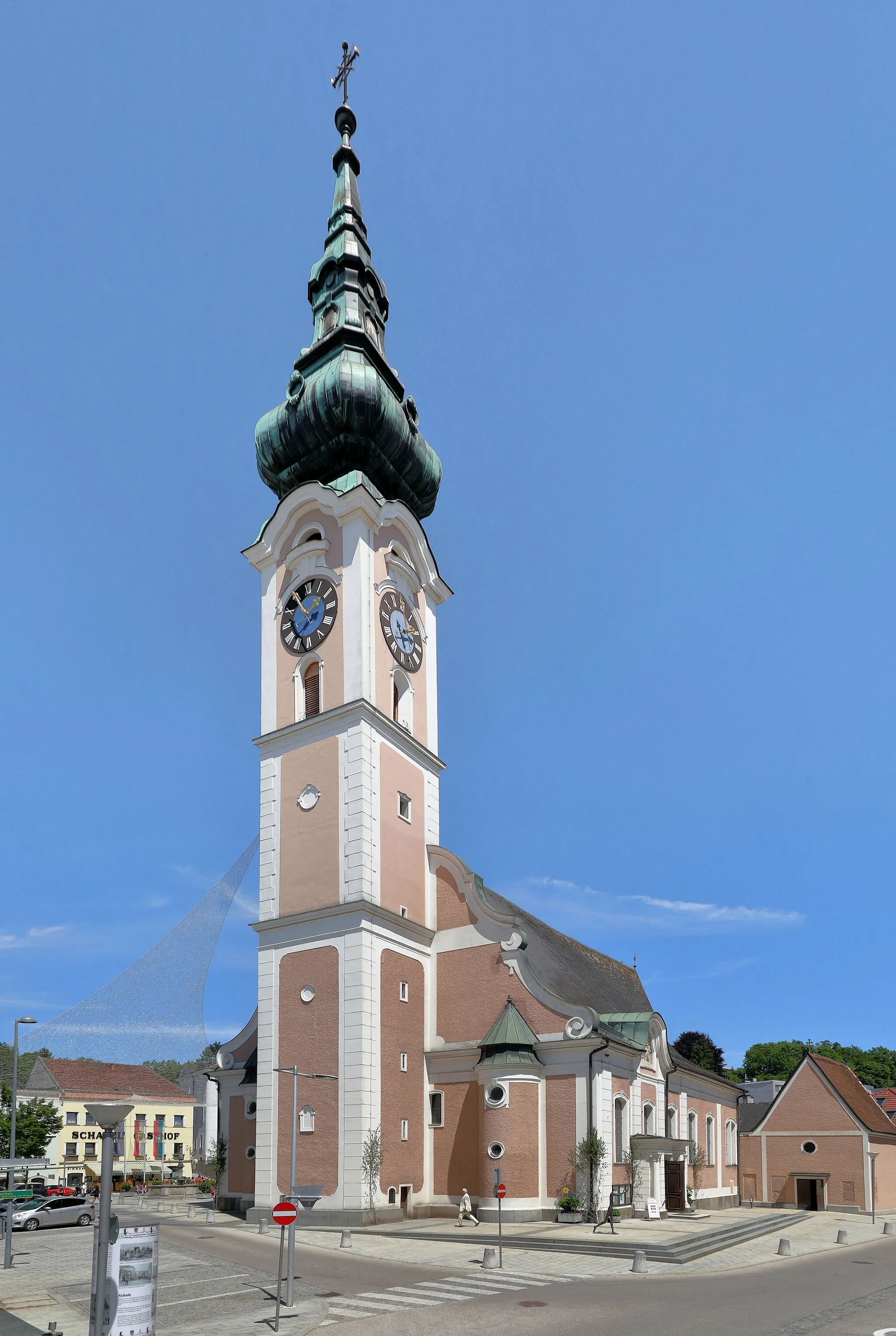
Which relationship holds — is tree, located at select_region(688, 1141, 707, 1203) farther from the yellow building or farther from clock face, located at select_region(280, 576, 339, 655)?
the yellow building

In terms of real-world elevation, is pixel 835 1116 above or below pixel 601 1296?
below

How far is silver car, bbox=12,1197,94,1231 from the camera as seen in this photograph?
36.6 m

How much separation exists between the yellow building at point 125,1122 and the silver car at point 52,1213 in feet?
98.0

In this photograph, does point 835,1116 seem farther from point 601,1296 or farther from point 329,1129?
point 601,1296

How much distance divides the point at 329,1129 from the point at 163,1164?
51.3m

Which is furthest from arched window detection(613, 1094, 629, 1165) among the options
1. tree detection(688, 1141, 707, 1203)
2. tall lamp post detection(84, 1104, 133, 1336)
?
tall lamp post detection(84, 1104, 133, 1336)

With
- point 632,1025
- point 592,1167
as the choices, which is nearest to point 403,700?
point 632,1025

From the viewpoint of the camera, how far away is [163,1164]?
77.8 metres

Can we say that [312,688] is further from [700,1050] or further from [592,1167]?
[700,1050]

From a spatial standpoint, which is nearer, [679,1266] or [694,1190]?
[679,1266]

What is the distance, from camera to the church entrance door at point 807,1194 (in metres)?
52.2

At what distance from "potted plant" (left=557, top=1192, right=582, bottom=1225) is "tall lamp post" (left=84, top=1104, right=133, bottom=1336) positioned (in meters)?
22.1

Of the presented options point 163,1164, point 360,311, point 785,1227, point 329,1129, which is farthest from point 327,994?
point 163,1164

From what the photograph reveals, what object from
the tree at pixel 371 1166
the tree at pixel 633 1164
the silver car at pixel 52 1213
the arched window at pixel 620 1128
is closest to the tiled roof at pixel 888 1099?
the tree at pixel 633 1164
